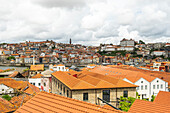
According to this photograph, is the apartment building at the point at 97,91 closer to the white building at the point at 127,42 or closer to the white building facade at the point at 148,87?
the white building facade at the point at 148,87

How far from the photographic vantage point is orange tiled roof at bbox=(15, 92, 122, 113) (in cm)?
407

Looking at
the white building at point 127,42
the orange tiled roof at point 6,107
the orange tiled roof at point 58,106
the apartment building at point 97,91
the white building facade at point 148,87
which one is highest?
the white building at point 127,42

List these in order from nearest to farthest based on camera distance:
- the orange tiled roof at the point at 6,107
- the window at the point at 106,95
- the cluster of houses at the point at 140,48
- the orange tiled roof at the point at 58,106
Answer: the orange tiled roof at the point at 58,106 < the orange tiled roof at the point at 6,107 < the window at the point at 106,95 < the cluster of houses at the point at 140,48

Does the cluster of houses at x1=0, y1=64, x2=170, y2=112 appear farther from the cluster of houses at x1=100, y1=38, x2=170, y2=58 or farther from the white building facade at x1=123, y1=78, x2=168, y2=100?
the cluster of houses at x1=100, y1=38, x2=170, y2=58

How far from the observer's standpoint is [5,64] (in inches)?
4631

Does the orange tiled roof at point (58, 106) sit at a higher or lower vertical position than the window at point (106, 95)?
higher

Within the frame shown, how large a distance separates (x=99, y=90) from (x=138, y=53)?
6006 inches

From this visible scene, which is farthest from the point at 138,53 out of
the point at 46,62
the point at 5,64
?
the point at 5,64

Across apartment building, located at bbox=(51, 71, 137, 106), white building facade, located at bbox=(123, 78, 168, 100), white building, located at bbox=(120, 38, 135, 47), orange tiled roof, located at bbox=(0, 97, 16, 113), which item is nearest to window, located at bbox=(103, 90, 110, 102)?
apartment building, located at bbox=(51, 71, 137, 106)

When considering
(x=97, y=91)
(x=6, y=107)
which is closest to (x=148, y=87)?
(x=97, y=91)

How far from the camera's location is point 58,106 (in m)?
4.41

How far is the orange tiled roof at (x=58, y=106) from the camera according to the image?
407 cm

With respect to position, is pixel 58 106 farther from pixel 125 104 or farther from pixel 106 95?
pixel 106 95

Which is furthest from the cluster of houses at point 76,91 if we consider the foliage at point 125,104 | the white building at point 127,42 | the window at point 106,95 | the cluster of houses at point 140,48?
the white building at point 127,42
